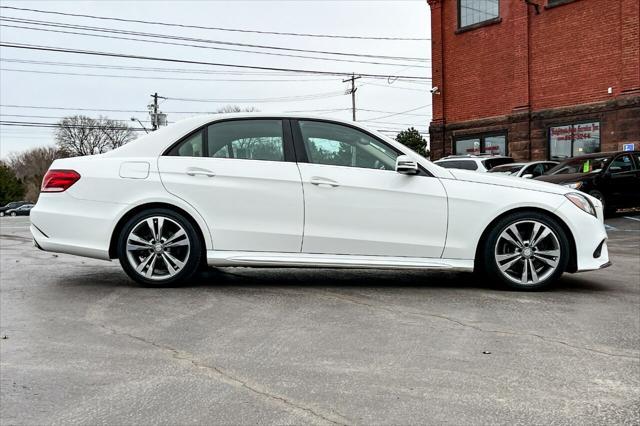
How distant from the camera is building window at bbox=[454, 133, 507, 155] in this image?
78.1ft

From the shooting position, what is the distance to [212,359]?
3.42m

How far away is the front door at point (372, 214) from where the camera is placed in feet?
17.2

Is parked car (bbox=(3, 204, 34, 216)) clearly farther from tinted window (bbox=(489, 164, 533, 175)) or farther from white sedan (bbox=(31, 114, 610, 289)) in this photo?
white sedan (bbox=(31, 114, 610, 289))

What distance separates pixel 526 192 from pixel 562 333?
1705 millimetres

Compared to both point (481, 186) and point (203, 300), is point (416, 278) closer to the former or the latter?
point (481, 186)

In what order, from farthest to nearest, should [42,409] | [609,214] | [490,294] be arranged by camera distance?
[609,214], [490,294], [42,409]

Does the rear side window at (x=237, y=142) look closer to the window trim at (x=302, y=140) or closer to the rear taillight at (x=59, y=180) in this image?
the window trim at (x=302, y=140)

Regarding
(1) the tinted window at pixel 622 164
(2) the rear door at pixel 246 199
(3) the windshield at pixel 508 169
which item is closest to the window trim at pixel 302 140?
(2) the rear door at pixel 246 199

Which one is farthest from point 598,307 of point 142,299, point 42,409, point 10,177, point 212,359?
point 10,177

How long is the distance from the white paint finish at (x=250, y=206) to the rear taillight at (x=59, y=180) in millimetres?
852

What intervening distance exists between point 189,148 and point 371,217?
5.93ft

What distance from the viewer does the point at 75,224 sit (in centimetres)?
531

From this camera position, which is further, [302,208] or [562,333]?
[302,208]

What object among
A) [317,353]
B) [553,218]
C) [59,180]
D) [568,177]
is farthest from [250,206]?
[568,177]
